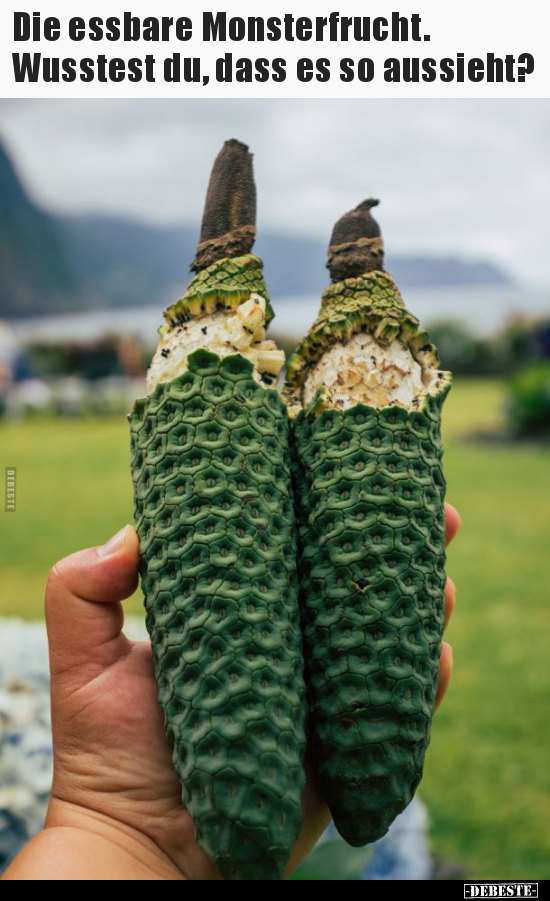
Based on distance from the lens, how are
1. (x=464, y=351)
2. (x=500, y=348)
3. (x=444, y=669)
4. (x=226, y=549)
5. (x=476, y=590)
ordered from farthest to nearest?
(x=500, y=348) < (x=464, y=351) < (x=476, y=590) < (x=444, y=669) < (x=226, y=549)

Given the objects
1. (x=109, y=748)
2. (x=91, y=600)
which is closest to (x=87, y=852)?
(x=109, y=748)

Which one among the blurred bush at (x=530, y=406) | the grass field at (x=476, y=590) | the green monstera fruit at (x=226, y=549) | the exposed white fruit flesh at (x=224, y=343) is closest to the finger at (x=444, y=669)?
the green monstera fruit at (x=226, y=549)

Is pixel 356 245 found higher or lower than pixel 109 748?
higher

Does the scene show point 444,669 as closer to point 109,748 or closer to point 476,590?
point 109,748

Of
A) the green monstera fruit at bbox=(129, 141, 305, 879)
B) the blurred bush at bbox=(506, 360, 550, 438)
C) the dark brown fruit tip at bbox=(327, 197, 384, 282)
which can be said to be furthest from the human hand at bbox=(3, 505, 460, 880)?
the blurred bush at bbox=(506, 360, 550, 438)

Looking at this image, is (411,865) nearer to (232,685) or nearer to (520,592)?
(232,685)

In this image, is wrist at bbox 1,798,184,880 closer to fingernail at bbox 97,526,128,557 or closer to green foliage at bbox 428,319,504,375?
fingernail at bbox 97,526,128,557

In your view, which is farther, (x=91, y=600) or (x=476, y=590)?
(x=476, y=590)

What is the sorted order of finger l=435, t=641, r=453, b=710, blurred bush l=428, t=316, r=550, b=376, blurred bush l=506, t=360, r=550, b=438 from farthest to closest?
blurred bush l=428, t=316, r=550, b=376
blurred bush l=506, t=360, r=550, b=438
finger l=435, t=641, r=453, b=710
